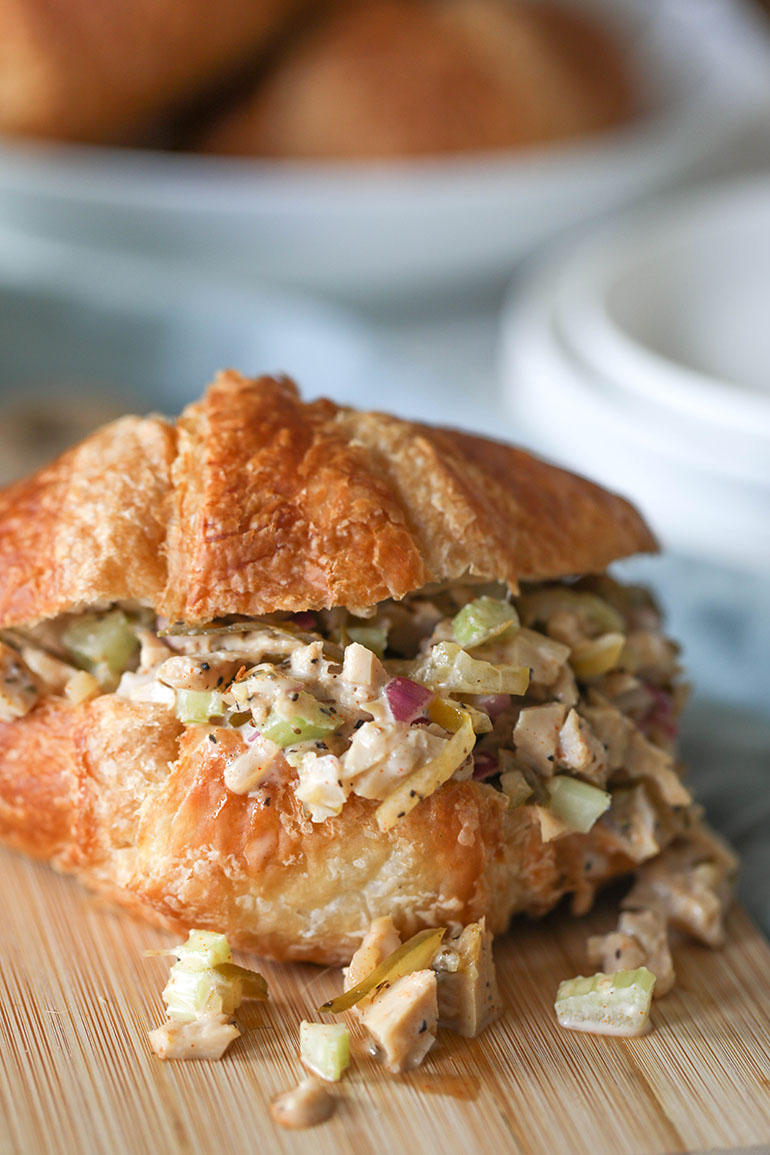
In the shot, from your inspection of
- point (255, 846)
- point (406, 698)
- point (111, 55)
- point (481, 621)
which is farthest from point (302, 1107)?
point (111, 55)

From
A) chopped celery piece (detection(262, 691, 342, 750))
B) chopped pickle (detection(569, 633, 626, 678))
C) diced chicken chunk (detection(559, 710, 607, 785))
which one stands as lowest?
chopped celery piece (detection(262, 691, 342, 750))

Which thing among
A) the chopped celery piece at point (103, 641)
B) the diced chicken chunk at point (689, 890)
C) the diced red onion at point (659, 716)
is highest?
the diced red onion at point (659, 716)

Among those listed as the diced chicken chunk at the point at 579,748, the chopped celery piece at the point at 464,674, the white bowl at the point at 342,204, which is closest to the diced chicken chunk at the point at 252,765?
the chopped celery piece at the point at 464,674

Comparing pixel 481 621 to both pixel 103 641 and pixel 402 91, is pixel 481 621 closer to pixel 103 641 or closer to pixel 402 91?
pixel 103 641

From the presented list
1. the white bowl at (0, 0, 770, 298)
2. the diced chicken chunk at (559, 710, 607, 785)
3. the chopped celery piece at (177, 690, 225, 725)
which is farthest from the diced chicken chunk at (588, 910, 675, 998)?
the white bowl at (0, 0, 770, 298)

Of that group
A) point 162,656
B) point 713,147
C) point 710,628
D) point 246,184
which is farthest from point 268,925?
point 713,147

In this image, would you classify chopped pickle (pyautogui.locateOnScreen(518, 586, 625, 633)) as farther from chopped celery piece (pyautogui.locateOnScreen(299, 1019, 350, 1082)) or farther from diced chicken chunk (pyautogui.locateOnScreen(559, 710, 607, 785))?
chopped celery piece (pyautogui.locateOnScreen(299, 1019, 350, 1082))

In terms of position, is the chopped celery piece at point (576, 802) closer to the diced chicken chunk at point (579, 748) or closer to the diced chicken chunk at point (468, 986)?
the diced chicken chunk at point (579, 748)
